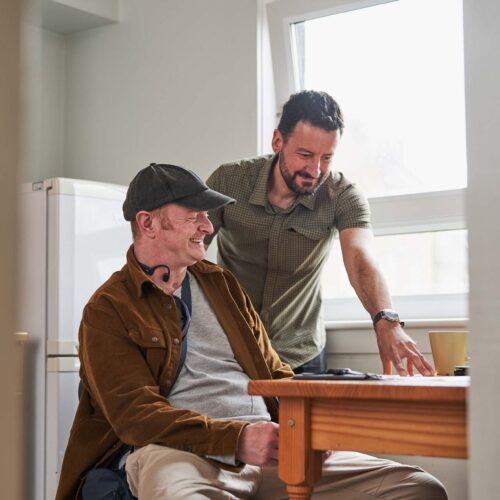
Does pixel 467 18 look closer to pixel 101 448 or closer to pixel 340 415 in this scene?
pixel 340 415

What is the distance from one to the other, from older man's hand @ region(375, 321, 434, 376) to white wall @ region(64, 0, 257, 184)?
3.88ft

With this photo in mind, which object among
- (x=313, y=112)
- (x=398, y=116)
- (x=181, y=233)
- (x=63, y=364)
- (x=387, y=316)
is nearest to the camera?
(x=181, y=233)

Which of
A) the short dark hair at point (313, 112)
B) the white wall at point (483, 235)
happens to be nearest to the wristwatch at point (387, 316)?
the short dark hair at point (313, 112)

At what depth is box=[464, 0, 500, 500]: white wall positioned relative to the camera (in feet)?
2.14

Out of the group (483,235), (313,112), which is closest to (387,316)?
(313,112)

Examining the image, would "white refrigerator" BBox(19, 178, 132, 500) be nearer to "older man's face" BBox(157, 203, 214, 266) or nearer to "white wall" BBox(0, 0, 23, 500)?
"older man's face" BBox(157, 203, 214, 266)

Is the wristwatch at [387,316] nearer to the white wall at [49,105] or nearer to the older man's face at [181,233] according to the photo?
the older man's face at [181,233]

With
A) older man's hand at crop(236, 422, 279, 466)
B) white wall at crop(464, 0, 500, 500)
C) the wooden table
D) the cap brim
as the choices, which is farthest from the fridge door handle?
white wall at crop(464, 0, 500, 500)

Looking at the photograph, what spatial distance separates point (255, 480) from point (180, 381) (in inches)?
10.9

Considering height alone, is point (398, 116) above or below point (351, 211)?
above

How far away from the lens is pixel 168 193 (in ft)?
6.81

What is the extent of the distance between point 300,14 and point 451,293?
117 cm

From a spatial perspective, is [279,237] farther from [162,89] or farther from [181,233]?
[162,89]

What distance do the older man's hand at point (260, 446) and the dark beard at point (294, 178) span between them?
3.08 feet
